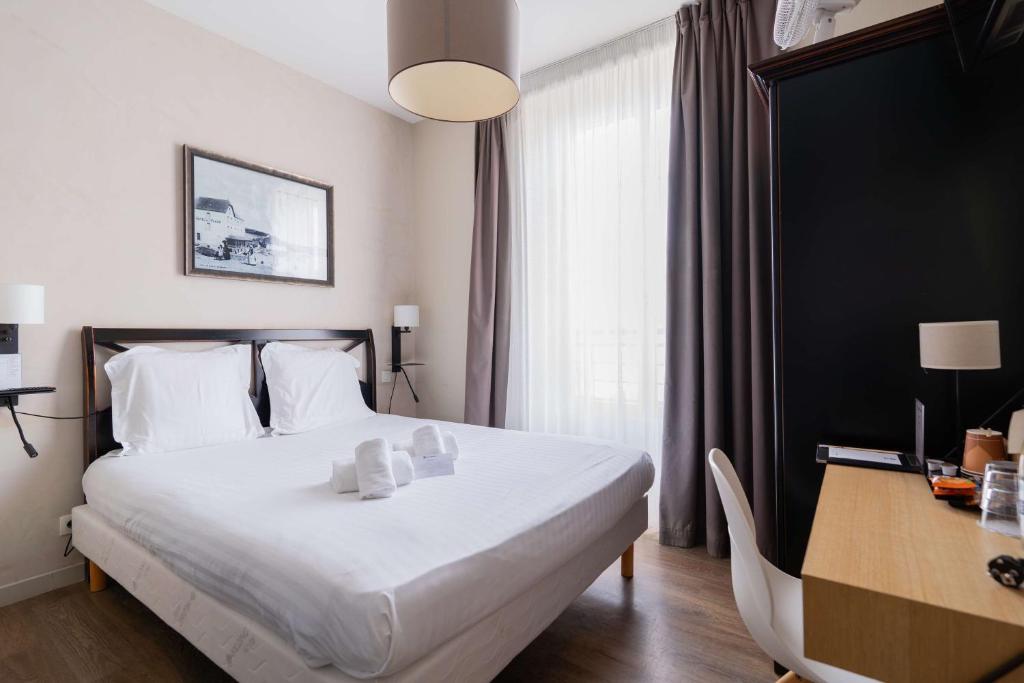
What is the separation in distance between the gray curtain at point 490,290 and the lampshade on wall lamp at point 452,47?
147 cm

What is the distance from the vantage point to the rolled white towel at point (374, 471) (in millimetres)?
1675

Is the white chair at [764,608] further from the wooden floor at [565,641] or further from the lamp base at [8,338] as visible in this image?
the lamp base at [8,338]

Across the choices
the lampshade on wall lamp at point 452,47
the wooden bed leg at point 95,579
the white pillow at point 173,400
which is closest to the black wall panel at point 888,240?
the lampshade on wall lamp at point 452,47

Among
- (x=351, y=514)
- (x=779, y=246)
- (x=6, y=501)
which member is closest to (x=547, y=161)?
(x=779, y=246)

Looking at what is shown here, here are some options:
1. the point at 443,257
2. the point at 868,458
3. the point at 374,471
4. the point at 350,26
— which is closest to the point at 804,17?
the point at 868,458

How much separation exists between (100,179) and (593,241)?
8.91 feet

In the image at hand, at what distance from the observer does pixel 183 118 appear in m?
2.80

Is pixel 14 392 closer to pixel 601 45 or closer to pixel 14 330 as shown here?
pixel 14 330

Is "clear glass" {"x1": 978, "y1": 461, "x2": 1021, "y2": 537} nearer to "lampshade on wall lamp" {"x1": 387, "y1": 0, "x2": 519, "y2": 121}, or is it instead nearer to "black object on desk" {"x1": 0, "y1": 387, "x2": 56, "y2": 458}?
"lampshade on wall lamp" {"x1": 387, "y1": 0, "x2": 519, "y2": 121}

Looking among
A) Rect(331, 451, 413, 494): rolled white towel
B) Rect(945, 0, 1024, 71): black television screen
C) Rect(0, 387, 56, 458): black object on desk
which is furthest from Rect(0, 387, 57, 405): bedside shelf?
Rect(945, 0, 1024, 71): black television screen

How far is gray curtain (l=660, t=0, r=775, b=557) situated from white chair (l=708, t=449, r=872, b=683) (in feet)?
4.16

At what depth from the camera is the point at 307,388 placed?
3.02m

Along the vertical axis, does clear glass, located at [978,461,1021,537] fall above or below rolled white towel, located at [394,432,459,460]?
above

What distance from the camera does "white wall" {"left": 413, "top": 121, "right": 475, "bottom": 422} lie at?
3908mm
